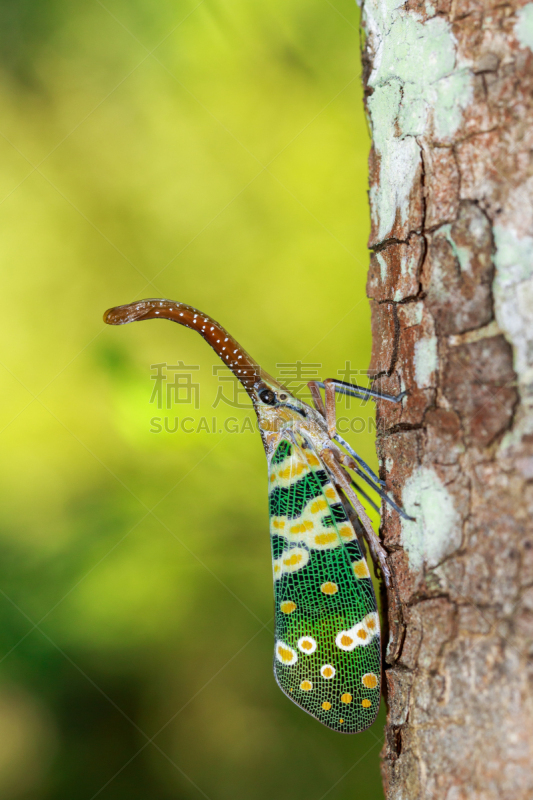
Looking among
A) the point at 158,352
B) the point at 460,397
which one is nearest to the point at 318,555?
the point at 460,397

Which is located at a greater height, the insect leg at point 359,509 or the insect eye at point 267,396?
the insect eye at point 267,396

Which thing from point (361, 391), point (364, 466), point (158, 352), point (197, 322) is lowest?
point (364, 466)

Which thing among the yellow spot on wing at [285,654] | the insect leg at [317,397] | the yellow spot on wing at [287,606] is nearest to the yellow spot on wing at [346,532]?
the yellow spot on wing at [287,606]

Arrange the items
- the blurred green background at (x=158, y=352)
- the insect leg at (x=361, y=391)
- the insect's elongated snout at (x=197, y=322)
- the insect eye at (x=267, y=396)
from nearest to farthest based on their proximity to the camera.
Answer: the insect leg at (x=361, y=391)
the insect's elongated snout at (x=197, y=322)
the insect eye at (x=267, y=396)
the blurred green background at (x=158, y=352)

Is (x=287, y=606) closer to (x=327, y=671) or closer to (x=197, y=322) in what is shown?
(x=327, y=671)

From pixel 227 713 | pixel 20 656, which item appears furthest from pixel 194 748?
pixel 20 656

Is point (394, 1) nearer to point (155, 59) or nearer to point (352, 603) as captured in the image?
point (352, 603)

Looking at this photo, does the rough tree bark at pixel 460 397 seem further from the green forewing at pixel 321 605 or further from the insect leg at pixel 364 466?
the green forewing at pixel 321 605
